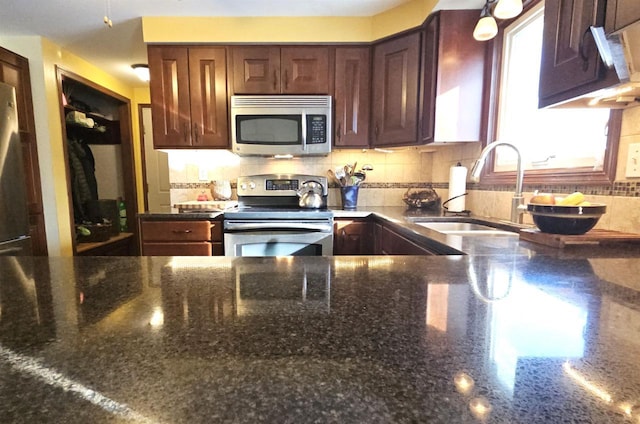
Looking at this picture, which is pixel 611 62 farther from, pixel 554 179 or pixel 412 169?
pixel 412 169

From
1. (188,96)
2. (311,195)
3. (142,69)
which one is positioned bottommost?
(311,195)

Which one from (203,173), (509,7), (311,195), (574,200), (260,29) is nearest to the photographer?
(574,200)

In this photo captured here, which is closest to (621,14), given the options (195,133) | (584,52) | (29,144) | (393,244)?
(584,52)

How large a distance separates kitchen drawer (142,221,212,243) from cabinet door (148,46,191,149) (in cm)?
68

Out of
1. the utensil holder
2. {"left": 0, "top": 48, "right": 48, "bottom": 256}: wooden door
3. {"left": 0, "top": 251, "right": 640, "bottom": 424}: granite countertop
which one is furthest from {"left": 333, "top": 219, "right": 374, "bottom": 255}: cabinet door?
{"left": 0, "top": 48, "right": 48, "bottom": 256}: wooden door

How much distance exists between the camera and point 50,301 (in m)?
0.53

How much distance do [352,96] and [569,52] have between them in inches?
59.3

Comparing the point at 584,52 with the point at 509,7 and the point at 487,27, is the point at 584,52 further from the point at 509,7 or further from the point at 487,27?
the point at 487,27

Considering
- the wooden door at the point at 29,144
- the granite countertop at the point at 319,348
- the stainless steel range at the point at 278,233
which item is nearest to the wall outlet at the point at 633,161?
the granite countertop at the point at 319,348

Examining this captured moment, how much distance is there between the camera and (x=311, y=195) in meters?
2.41

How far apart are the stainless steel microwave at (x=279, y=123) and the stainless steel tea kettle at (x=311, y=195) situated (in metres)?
0.33

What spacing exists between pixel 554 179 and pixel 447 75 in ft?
3.11

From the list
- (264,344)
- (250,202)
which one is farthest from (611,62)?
(250,202)

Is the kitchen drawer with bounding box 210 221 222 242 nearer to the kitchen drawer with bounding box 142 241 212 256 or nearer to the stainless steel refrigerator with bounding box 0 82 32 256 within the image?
the kitchen drawer with bounding box 142 241 212 256
